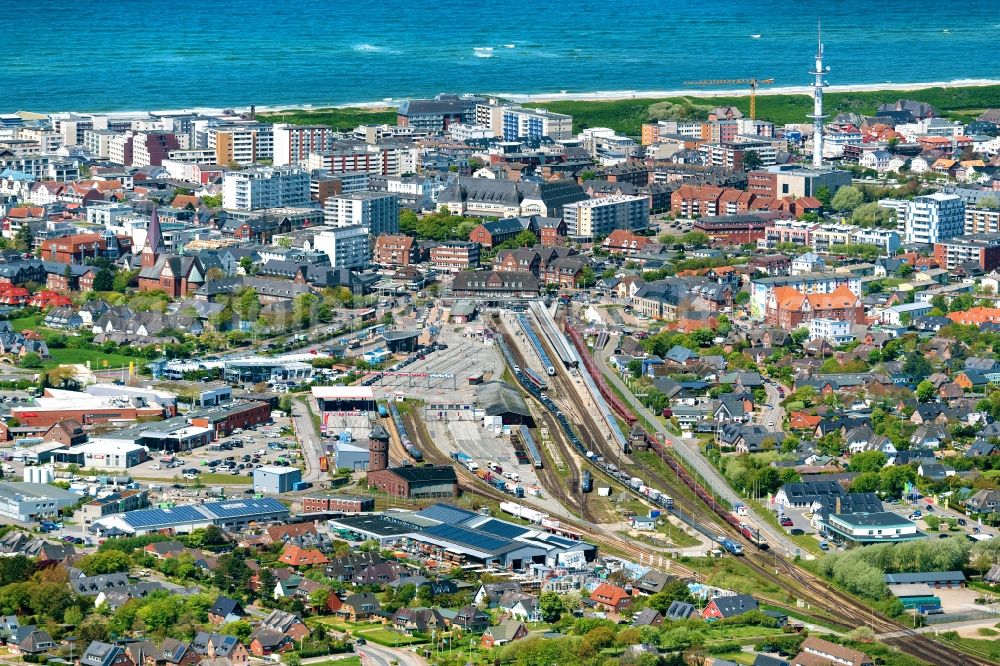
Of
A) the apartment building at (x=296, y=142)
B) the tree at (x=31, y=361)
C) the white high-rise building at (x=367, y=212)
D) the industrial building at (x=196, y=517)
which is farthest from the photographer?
the apartment building at (x=296, y=142)

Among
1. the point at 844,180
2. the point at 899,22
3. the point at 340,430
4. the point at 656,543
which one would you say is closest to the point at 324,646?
the point at 656,543

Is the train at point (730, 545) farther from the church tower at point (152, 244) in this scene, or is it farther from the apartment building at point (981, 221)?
the apartment building at point (981, 221)

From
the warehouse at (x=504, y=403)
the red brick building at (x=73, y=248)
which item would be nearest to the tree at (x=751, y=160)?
the red brick building at (x=73, y=248)

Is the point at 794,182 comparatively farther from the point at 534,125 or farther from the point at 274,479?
the point at 274,479

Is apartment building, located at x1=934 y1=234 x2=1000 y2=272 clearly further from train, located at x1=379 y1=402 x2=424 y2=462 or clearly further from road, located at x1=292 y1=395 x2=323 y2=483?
road, located at x1=292 y1=395 x2=323 y2=483

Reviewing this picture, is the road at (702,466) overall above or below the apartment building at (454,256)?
below

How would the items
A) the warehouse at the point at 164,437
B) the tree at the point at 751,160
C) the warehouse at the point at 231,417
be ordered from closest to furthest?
the warehouse at the point at 164,437 → the warehouse at the point at 231,417 → the tree at the point at 751,160

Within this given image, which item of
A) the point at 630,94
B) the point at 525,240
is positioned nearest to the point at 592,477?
the point at 525,240

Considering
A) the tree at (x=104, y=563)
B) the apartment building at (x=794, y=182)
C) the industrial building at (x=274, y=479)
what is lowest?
the tree at (x=104, y=563)
